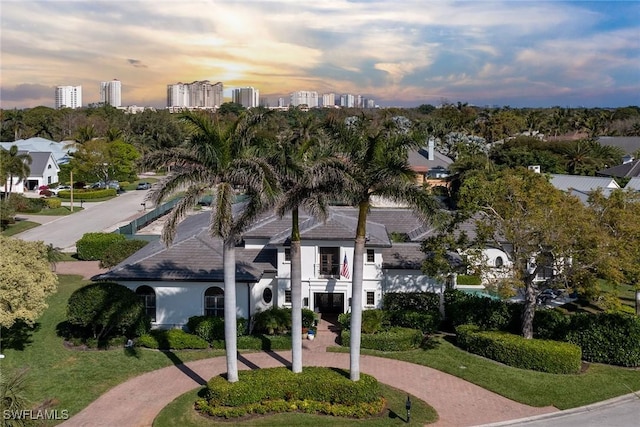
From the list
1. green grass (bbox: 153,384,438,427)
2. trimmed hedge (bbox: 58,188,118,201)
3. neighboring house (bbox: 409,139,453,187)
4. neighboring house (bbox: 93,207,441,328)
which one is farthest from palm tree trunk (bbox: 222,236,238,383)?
trimmed hedge (bbox: 58,188,118,201)

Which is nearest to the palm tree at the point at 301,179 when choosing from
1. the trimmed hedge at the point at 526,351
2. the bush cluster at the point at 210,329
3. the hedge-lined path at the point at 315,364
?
the hedge-lined path at the point at 315,364

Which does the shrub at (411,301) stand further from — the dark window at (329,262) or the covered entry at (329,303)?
the dark window at (329,262)

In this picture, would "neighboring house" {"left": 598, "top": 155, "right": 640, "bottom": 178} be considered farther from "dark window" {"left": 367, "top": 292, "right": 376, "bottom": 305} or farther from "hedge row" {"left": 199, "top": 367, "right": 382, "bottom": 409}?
"hedge row" {"left": 199, "top": 367, "right": 382, "bottom": 409}

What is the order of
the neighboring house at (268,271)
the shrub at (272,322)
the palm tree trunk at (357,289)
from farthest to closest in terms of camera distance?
the neighboring house at (268,271)
the shrub at (272,322)
the palm tree trunk at (357,289)

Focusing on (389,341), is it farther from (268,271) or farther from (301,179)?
(301,179)

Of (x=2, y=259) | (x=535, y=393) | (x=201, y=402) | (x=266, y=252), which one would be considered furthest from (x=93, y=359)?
(x=535, y=393)
